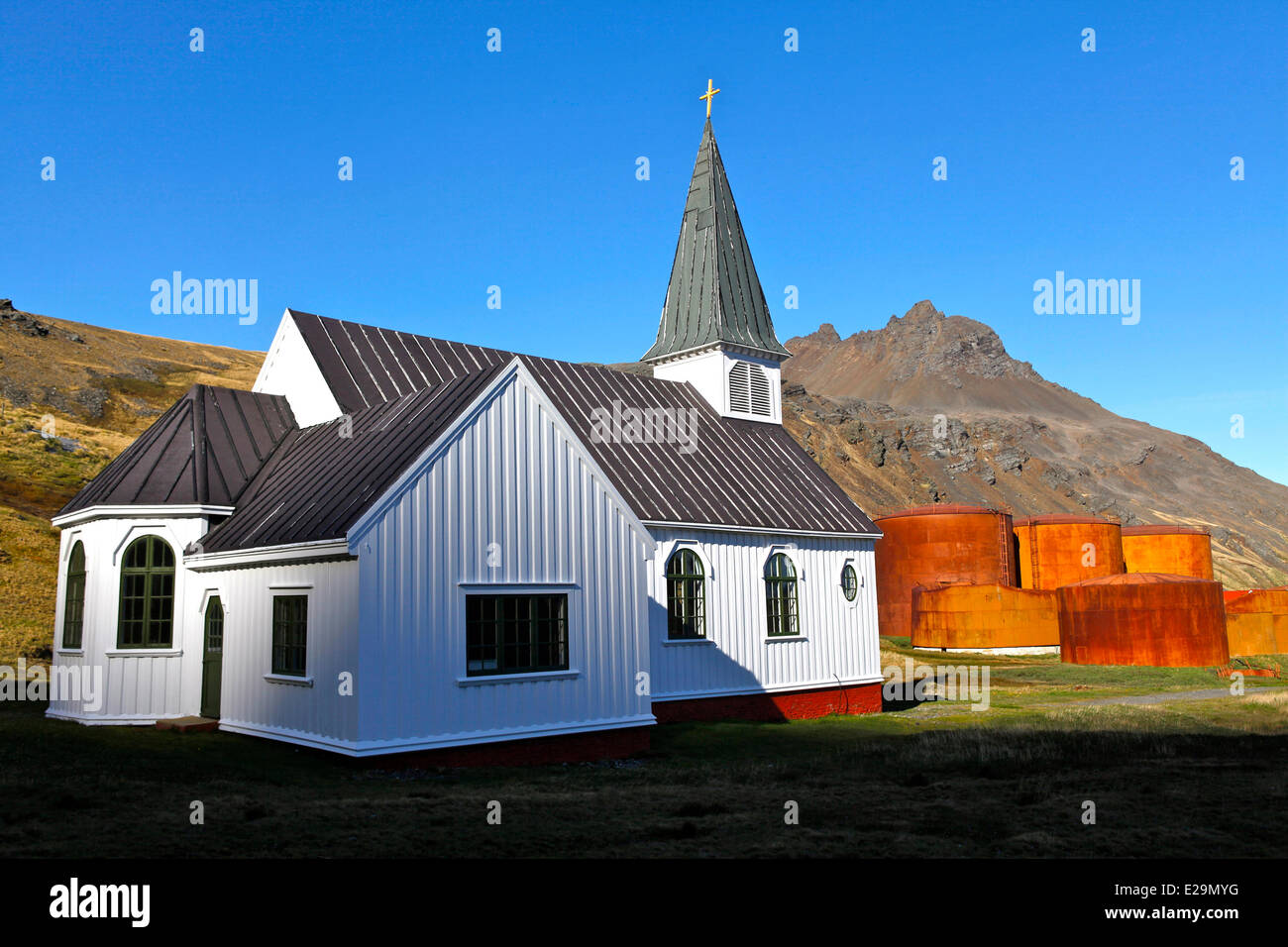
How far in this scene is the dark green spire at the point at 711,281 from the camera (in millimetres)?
28844

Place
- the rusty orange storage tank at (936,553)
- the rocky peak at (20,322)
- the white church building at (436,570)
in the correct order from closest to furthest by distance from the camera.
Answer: the white church building at (436,570) → the rusty orange storage tank at (936,553) → the rocky peak at (20,322)

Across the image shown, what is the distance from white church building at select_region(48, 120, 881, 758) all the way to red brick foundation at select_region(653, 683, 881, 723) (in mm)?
71

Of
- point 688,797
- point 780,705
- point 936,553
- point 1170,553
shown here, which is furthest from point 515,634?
point 1170,553

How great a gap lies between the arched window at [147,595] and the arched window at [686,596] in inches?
369

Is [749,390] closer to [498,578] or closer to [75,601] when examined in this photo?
[498,578]

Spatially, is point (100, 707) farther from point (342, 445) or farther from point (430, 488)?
point (430, 488)

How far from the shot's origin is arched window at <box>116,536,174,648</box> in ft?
56.5

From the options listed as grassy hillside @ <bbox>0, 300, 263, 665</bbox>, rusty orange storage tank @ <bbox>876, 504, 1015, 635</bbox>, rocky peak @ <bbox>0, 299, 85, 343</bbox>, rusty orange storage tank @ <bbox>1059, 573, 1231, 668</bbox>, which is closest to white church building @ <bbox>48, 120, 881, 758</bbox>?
grassy hillside @ <bbox>0, 300, 263, 665</bbox>

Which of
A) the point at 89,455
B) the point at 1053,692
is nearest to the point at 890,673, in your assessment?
the point at 1053,692

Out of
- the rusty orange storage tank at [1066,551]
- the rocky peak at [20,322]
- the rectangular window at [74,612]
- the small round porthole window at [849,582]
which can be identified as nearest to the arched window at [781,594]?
the small round porthole window at [849,582]

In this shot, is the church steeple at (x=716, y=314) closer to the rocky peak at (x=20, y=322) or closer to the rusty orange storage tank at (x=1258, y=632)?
the rusty orange storage tank at (x=1258, y=632)

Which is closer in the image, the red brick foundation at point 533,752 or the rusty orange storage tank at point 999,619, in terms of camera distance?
the red brick foundation at point 533,752

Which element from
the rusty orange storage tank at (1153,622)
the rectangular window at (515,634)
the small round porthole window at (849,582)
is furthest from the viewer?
the rusty orange storage tank at (1153,622)
